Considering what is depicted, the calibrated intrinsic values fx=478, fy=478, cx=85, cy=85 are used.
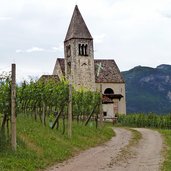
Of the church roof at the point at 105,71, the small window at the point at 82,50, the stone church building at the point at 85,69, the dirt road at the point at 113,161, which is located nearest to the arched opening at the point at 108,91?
the stone church building at the point at 85,69

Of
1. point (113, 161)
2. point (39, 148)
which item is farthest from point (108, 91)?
point (113, 161)

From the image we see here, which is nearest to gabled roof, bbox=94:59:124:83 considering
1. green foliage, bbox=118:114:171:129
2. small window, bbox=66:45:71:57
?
small window, bbox=66:45:71:57

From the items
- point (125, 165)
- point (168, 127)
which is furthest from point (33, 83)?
point (168, 127)

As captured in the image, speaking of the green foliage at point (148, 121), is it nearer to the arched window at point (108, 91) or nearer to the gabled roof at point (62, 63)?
the arched window at point (108, 91)

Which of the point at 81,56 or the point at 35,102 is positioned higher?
the point at 81,56

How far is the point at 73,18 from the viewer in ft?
254

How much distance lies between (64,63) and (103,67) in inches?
270

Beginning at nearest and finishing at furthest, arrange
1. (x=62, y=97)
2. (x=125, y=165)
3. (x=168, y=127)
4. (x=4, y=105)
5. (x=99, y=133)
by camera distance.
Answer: (x=125, y=165) → (x=4, y=105) → (x=62, y=97) → (x=99, y=133) → (x=168, y=127)

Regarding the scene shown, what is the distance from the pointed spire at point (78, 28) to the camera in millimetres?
76812

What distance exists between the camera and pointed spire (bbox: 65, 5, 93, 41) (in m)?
76.8

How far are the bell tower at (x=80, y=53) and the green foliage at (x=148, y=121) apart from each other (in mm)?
16813

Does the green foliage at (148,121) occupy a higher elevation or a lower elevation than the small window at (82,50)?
lower

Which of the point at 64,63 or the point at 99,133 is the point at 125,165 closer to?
the point at 99,133

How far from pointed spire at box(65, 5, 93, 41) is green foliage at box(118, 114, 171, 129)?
2037 centimetres
